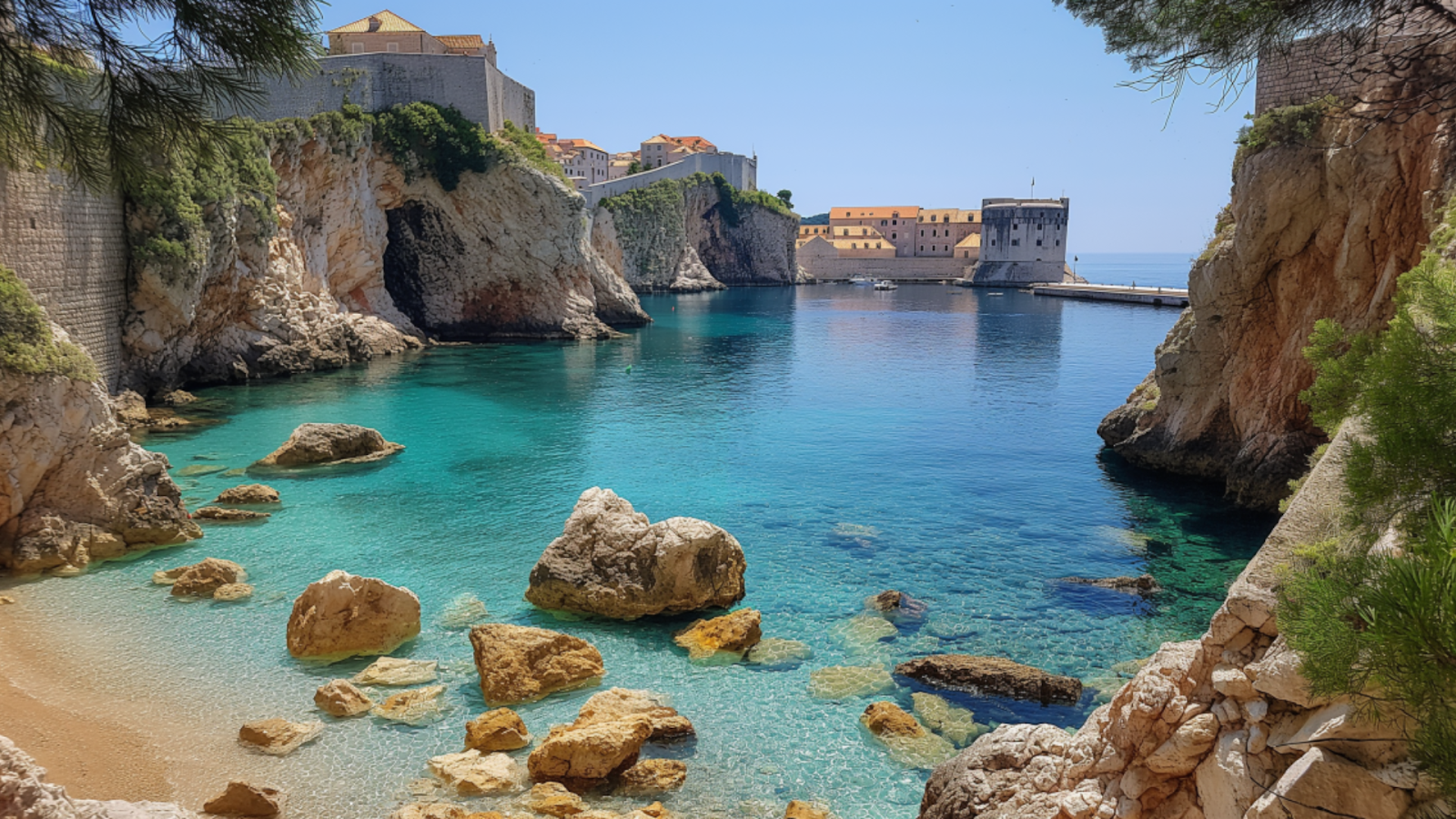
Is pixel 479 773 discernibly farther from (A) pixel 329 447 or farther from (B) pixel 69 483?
(A) pixel 329 447

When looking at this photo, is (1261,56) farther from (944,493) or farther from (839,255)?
(839,255)

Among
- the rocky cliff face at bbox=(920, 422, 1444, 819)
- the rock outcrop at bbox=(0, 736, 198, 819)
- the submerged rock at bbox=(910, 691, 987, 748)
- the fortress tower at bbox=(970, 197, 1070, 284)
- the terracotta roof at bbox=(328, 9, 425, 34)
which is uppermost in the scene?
the terracotta roof at bbox=(328, 9, 425, 34)

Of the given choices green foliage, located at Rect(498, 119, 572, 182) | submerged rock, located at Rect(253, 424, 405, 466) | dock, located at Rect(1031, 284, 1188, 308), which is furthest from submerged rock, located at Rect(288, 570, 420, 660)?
dock, located at Rect(1031, 284, 1188, 308)

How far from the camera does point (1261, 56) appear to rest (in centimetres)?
693

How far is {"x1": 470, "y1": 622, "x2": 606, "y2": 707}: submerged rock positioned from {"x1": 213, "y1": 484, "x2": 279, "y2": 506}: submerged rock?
27.5 feet

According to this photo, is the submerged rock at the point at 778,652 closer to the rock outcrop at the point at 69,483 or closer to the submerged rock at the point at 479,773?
the submerged rock at the point at 479,773

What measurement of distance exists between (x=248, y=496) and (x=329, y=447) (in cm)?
361

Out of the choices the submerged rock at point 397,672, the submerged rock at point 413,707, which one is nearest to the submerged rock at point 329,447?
the submerged rock at point 397,672

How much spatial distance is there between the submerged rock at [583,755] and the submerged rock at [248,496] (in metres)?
10.9

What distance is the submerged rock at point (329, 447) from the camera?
1967cm

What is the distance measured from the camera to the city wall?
7091 centimetres

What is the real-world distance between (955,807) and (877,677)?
3693 mm

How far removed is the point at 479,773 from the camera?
318 inches

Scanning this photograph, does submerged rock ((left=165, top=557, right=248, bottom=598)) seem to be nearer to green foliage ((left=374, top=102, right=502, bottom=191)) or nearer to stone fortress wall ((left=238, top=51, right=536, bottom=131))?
stone fortress wall ((left=238, top=51, right=536, bottom=131))
